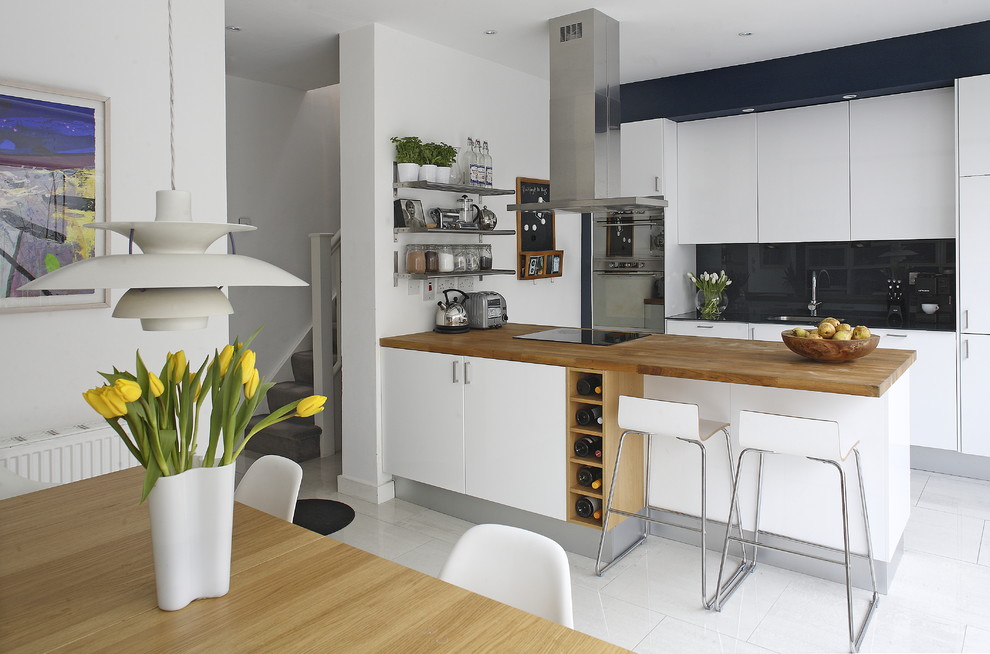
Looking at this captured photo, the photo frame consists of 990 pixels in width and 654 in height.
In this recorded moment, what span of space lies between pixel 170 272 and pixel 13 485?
5.09 feet

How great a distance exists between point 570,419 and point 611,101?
1.94 metres

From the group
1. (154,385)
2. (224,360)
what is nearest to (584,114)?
(224,360)

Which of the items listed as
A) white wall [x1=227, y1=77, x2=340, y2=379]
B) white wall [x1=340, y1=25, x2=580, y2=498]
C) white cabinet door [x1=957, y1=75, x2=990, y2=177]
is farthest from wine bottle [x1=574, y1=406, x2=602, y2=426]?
white wall [x1=227, y1=77, x2=340, y2=379]

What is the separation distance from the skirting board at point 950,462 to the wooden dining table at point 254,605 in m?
4.11

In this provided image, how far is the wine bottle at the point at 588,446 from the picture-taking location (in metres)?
3.32

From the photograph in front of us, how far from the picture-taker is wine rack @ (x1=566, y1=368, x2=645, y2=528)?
3.24 m

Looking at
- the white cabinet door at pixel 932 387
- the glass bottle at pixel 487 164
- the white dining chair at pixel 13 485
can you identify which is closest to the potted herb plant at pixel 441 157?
the glass bottle at pixel 487 164

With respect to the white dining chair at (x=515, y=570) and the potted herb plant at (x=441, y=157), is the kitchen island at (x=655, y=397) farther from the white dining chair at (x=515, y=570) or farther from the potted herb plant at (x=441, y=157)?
the white dining chair at (x=515, y=570)

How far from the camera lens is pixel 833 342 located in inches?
114

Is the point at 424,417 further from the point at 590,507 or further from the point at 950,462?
the point at 950,462

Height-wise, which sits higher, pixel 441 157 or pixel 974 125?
pixel 974 125

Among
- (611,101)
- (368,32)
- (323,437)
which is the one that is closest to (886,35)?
(611,101)

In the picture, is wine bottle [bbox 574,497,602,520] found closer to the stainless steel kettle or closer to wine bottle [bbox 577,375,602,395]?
wine bottle [bbox 577,375,602,395]

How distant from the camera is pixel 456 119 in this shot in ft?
15.1
